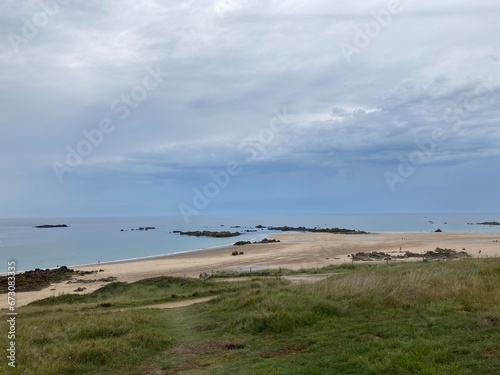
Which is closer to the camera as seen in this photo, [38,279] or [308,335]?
[308,335]

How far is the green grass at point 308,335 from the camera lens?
311 inches

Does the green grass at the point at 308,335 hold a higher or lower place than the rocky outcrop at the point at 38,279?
higher

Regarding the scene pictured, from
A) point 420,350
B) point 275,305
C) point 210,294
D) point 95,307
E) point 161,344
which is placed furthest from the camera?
point 210,294

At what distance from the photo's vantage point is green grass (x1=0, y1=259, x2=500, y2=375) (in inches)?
311

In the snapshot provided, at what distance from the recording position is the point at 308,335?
10.8 m

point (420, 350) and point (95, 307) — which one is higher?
point (420, 350)

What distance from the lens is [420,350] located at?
→ 25.8 feet

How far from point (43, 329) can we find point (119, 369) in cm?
555

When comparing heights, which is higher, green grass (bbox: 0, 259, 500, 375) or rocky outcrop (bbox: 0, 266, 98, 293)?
green grass (bbox: 0, 259, 500, 375)

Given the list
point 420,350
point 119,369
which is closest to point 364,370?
point 420,350

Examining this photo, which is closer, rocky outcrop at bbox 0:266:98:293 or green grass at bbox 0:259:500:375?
green grass at bbox 0:259:500:375

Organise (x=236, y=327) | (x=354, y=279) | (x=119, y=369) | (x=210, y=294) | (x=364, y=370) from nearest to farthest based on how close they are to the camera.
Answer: (x=364, y=370) < (x=119, y=369) < (x=236, y=327) < (x=354, y=279) < (x=210, y=294)

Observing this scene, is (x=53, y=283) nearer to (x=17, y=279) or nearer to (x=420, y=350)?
(x=17, y=279)

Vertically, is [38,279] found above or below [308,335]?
below
